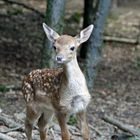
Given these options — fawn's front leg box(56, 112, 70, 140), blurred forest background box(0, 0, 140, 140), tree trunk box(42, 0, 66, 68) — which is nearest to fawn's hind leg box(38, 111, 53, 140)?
blurred forest background box(0, 0, 140, 140)

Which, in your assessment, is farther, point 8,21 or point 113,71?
point 8,21

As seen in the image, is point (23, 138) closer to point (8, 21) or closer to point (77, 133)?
point (77, 133)

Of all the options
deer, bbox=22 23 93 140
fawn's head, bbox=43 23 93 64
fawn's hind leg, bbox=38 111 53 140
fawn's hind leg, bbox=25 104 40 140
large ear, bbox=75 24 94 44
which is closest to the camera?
fawn's head, bbox=43 23 93 64

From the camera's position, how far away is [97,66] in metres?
9.30

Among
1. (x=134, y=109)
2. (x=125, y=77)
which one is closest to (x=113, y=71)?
(x=125, y=77)

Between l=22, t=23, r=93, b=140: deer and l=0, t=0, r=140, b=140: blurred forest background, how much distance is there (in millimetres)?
777

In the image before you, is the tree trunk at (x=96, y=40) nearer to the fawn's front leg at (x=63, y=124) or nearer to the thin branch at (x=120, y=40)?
the fawn's front leg at (x=63, y=124)

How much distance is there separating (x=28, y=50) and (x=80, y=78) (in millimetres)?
8440

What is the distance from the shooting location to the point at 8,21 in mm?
17984

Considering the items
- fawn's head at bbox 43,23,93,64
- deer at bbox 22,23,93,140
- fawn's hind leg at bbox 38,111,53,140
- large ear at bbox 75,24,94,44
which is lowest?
fawn's hind leg at bbox 38,111,53,140

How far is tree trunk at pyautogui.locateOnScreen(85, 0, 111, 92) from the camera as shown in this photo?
8961mm

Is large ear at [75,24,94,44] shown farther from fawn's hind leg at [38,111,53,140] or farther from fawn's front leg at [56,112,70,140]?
fawn's hind leg at [38,111,53,140]

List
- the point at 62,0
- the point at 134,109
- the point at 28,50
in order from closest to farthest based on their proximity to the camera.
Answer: the point at 62,0
the point at 134,109
the point at 28,50

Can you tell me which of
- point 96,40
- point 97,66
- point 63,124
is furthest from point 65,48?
point 97,66
